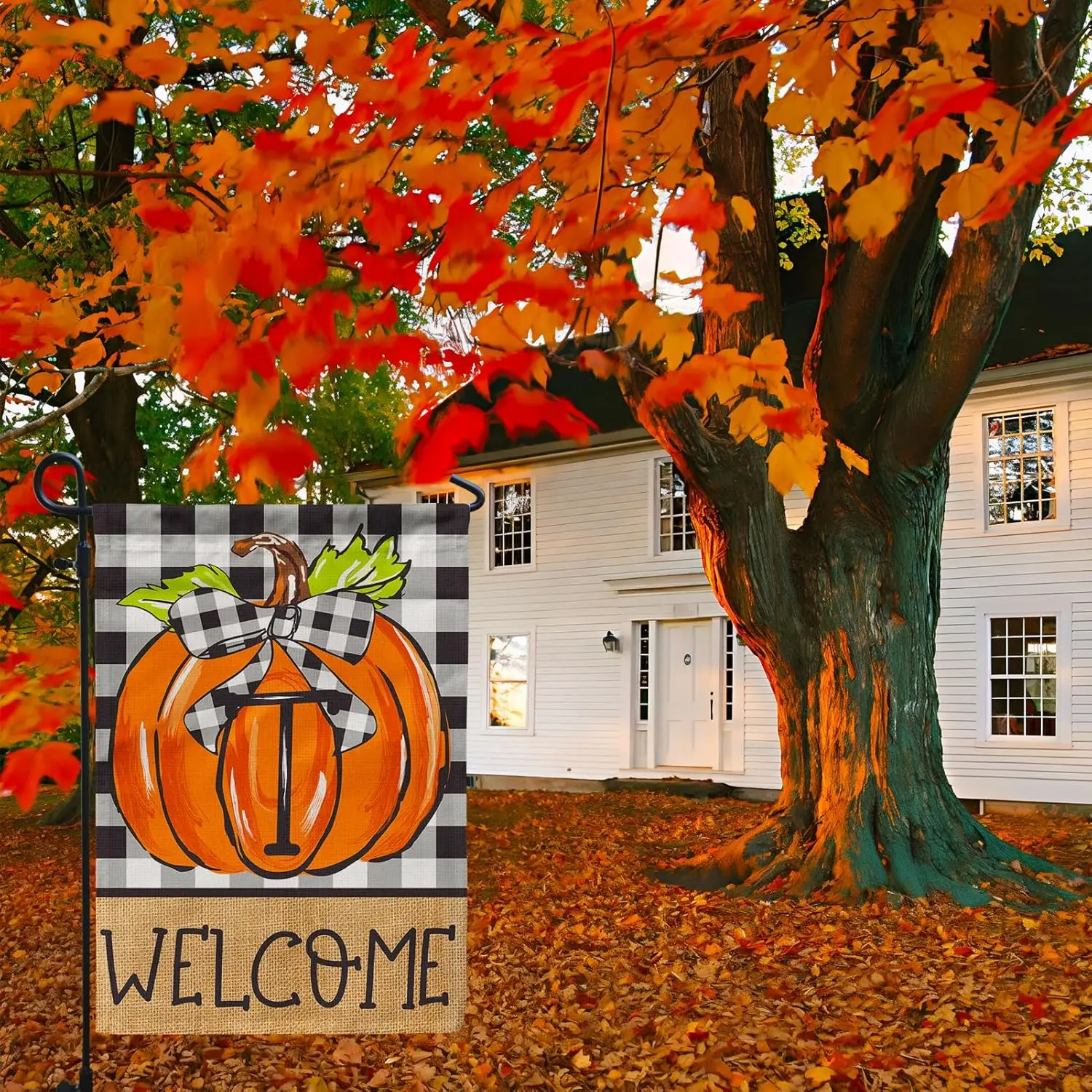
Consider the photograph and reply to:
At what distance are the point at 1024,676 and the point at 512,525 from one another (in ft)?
28.8

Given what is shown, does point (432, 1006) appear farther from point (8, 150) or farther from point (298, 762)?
point (8, 150)

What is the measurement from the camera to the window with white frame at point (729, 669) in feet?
57.5

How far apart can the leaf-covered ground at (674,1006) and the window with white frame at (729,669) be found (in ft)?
30.2

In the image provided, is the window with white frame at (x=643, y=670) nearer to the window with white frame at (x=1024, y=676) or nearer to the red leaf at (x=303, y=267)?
the window with white frame at (x=1024, y=676)

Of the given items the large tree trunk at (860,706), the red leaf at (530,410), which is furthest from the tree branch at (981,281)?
the red leaf at (530,410)

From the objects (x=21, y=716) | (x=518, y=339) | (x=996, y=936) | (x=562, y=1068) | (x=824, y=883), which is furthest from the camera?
(x=824, y=883)

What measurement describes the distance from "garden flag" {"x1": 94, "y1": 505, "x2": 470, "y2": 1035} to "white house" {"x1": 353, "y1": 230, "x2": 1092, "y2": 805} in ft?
A: 31.4

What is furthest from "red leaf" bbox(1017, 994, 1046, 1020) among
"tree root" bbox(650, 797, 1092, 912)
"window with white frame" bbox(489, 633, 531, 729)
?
"window with white frame" bbox(489, 633, 531, 729)

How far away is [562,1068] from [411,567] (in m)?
2.83

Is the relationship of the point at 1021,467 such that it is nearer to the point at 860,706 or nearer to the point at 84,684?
the point at 860,706

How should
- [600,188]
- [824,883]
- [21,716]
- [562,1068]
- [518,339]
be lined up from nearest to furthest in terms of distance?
[21,716] → [600,188] → [562,1068] → [518,339] → [824,883]

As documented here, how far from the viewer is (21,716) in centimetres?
386

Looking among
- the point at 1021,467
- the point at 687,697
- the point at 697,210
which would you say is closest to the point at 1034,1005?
the point at 697,210

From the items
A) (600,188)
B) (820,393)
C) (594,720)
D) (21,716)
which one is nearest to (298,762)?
(21,716)
